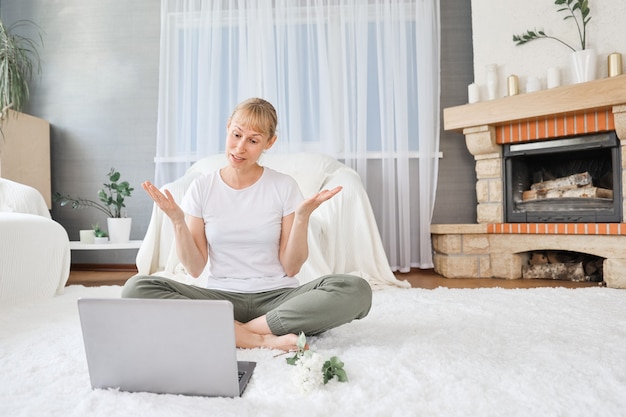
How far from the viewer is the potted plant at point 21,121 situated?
11.3 ft

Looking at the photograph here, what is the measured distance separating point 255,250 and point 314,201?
25 centimetres

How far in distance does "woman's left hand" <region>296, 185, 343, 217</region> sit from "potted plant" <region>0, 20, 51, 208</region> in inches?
112

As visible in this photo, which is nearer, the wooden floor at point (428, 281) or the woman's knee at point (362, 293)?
the woman's knee at point (362, 293)

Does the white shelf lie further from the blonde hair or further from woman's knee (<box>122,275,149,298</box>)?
the blonde hair

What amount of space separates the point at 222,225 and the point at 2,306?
134 centimetres

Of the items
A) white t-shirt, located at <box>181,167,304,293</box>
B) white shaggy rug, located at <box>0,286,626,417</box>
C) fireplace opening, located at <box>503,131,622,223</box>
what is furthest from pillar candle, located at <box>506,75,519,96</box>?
white t-shirt, located at <box>181,167,304,293</box>

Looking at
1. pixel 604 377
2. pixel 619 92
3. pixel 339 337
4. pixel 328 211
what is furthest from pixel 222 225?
pixel 619 92

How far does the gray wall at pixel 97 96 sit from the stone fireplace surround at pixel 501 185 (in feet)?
7.51

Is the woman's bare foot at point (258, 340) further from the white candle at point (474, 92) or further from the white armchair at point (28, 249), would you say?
the white candle at point (474, 92)

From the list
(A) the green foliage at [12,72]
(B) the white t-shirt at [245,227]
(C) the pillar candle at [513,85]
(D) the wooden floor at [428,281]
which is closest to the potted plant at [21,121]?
(A) the green foliage at [12,72]

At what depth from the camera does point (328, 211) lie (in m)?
2.73

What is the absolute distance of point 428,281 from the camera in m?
3.14

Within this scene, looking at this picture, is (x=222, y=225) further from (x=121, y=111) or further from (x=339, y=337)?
(x=121, y=111)

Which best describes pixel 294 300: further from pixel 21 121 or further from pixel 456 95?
pixel 21 121
